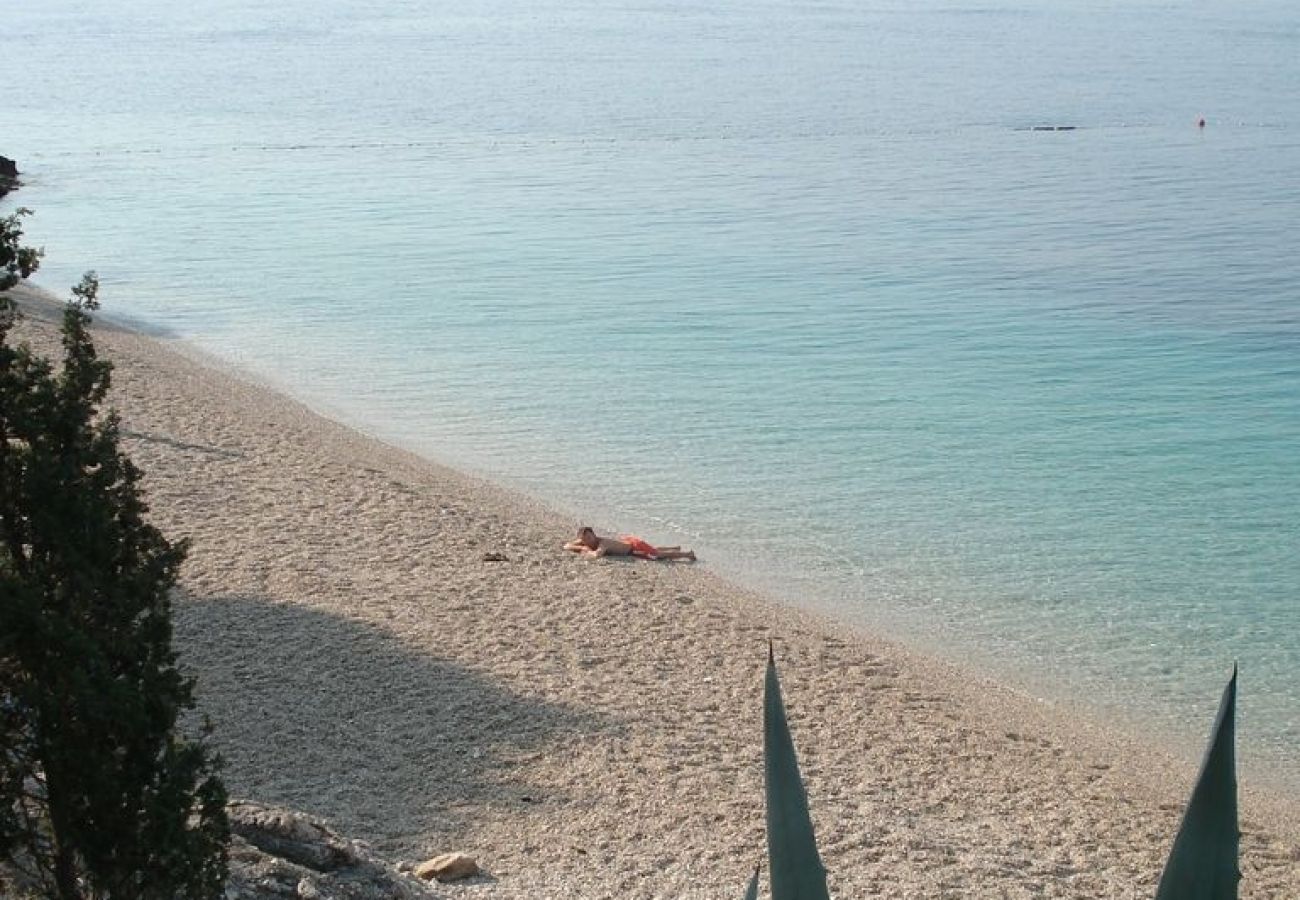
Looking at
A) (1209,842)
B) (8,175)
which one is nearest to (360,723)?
(1209,842)

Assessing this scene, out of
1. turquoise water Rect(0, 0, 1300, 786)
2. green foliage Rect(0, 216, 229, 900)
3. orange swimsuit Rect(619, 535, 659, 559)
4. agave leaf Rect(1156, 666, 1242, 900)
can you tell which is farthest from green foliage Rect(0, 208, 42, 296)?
orange swimsuit Rect(619, 535, 659, 559)

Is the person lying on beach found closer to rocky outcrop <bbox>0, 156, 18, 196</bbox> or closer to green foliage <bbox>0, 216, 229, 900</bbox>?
green foliage <bbox>0, 216, 229, 900</bbox>

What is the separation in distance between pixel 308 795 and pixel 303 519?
18.0ft

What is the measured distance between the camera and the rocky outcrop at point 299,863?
16.7 feet

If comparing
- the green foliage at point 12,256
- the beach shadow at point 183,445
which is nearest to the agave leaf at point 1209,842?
the green foliage at point 12,256

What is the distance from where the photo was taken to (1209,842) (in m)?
2.62

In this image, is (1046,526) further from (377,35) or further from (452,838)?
(377,35)

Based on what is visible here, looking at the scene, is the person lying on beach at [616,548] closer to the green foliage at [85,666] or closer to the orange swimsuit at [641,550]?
the orange swimsuit at [641,550]

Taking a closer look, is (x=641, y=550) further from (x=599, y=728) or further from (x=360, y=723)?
(x=360, y=723)

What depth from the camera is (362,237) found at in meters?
32.8

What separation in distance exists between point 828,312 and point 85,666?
71.1ft

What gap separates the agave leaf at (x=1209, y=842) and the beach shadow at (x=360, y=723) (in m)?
5.17

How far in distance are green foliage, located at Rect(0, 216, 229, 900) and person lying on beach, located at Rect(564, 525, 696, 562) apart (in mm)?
8771

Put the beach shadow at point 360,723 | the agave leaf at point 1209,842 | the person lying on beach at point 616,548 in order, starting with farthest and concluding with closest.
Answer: the person lying on beach at point 616,548, the beach shadow at point 360,723, the agave leaf at point 1209,842
